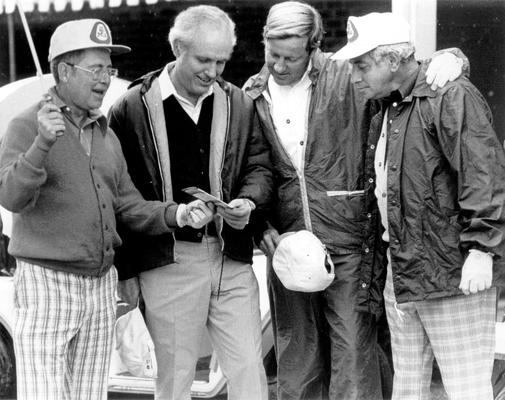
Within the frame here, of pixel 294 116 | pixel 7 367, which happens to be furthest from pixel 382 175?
pixel 7 367

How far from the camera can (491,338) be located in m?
3.51

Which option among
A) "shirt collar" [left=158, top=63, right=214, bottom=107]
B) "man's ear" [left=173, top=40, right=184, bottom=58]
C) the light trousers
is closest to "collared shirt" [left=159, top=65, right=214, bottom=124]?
"shirt collar" [left=158, top=63, right=214, bottom=107]

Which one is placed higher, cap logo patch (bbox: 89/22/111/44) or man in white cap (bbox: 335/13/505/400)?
cap logo patch (bbox: 89/22/111/44)

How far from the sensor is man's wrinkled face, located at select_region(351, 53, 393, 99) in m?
3.57

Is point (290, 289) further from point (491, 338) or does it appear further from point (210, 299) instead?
point (491, 338)

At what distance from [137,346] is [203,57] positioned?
1083mm

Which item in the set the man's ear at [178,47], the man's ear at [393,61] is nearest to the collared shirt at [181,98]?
the man's ear at [178,47]

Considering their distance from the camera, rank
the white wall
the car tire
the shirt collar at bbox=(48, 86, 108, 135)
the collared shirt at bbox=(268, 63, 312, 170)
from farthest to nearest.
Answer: the car tire, the white wall, the collared shirt at bbox=(268, 63, 312, 170), the shirt collar at bbox=(48, 86, 108, 135)

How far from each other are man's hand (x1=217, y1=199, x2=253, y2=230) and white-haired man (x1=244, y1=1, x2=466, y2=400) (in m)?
0.32

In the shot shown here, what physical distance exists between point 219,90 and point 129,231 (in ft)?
2.09

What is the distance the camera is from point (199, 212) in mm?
3523

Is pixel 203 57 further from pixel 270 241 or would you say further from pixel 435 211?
pixel 435 211

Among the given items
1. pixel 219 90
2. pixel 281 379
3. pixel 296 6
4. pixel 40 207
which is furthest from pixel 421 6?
pixel 40 207

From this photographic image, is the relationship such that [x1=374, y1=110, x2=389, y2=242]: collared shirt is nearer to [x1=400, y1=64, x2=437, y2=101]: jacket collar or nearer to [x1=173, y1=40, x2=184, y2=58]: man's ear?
[x1=400, y1=64, x2=437, y2=101]: jacket collar
